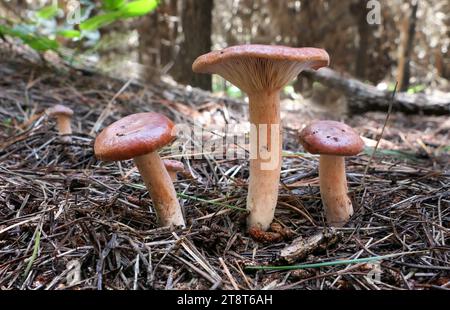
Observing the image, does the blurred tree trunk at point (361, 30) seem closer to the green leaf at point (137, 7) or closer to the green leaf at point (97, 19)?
the green leaf at point (137, 7)

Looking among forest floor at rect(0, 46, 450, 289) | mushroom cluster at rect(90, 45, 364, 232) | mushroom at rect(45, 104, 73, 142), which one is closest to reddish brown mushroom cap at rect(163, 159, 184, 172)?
forest floor at rect(0, 46, 450, 289)

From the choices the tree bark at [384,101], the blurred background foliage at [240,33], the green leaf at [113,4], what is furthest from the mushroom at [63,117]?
the tree bark at [384,101]

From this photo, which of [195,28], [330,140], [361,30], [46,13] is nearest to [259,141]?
[330,140]

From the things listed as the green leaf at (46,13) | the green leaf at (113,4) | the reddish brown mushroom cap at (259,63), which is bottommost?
the reddish brown mushroom cap at (259,63)

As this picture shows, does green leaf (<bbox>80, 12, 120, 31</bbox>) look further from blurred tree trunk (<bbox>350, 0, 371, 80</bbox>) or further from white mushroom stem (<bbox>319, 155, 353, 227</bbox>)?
blurred tree trunk (<bbox>350, 0, 371, 80</bbox>)

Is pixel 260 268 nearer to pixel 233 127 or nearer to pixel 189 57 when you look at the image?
pixel 233 127

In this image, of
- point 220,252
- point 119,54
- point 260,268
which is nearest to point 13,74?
point 119,54

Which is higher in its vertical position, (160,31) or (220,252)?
(160,31)
